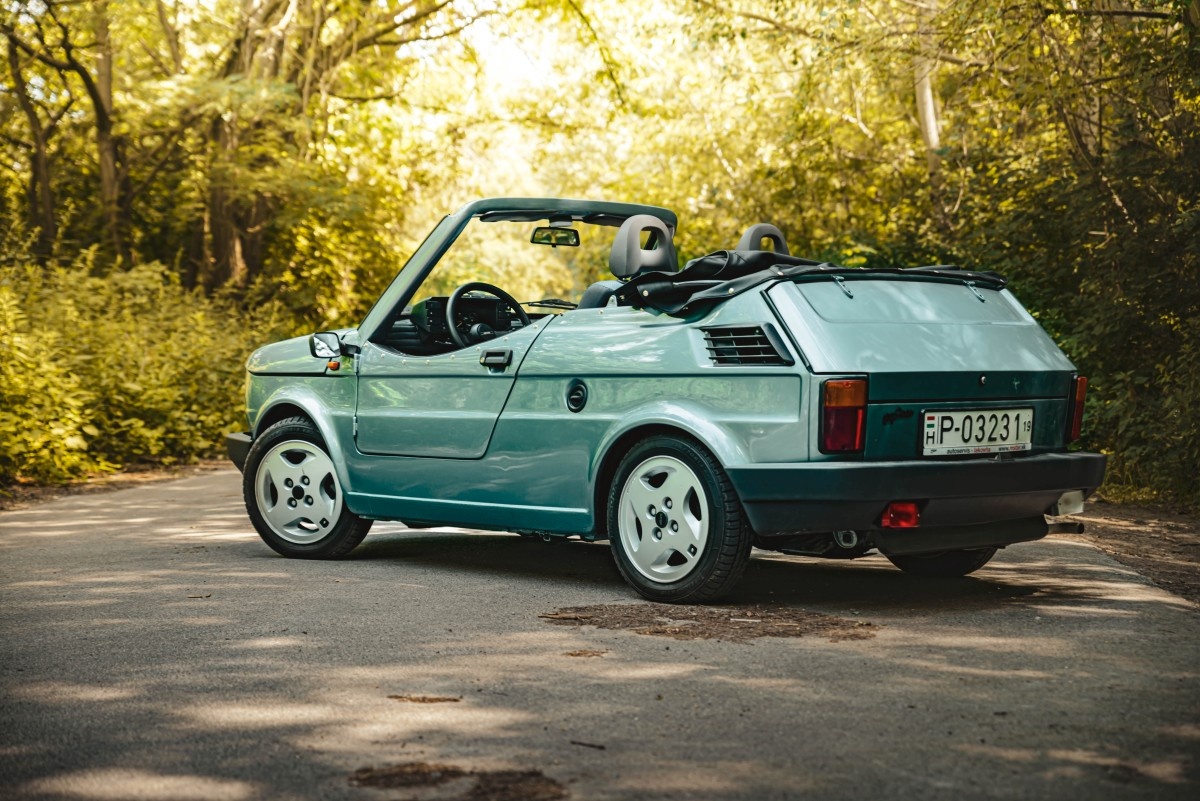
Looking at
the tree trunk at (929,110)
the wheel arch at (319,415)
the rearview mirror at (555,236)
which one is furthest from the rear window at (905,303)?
the tree trunk at (929,110)

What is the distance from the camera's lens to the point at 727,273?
247 inches

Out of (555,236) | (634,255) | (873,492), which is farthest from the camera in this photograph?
(555,236)

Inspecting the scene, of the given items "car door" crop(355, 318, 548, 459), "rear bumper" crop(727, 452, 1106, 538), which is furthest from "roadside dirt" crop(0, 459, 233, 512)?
"rear bumper" crop(727, 452, 1106, 538)

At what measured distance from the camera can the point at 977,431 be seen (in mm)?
5902

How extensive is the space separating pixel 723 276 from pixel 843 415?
3.30 ft

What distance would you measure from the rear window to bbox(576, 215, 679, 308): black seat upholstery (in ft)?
3.09

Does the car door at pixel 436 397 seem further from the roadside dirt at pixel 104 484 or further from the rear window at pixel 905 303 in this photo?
the roadside dirt at pixel 104 484

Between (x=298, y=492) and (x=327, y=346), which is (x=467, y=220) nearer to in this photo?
(x=327, y=346)

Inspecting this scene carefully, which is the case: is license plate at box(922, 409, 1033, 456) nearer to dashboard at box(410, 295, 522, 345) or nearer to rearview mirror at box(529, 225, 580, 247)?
rearview mirror at box(529, 225, 580, 247)

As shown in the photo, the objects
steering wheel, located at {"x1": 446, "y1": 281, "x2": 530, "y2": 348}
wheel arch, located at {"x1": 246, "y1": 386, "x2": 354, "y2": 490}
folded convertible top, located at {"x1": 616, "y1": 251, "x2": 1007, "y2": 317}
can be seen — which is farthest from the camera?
wheel arch, located at {"x1": 246, "y1": 386, "x2": 354, "y2": 490}

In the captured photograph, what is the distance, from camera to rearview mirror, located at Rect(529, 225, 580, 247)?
24.5ft

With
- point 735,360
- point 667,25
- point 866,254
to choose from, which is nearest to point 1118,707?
point 735,360

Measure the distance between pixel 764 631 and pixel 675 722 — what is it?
147cm

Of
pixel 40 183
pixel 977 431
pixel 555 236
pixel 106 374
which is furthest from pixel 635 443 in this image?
pixel 40 183
